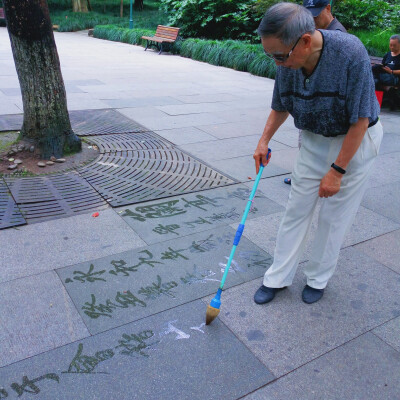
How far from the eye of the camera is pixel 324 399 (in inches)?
84.3

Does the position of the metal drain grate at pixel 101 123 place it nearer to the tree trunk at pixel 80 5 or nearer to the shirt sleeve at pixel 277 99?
the shirt sleeve at pixel 277 99

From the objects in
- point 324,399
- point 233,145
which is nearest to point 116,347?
point 324,399

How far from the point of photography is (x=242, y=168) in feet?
16.8

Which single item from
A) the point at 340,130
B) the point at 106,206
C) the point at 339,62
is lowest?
the point at 106,206

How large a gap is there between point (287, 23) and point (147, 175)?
294cm

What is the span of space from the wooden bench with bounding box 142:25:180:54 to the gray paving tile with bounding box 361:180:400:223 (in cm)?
1244

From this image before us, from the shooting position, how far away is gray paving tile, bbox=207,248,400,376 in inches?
96.0

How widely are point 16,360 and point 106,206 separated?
1914mm

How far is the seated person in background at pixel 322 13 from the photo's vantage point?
3105 millimetres

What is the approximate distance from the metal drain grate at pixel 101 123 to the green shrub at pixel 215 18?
9736 mm

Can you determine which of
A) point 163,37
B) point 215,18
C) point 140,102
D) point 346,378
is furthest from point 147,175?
point 215,18

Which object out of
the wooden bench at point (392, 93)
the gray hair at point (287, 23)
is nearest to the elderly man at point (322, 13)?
the gray hair at point (287, 23)

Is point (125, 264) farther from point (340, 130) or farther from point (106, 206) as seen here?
point (340, 130)

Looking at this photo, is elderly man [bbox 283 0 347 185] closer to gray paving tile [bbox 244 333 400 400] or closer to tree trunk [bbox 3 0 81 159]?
gray paving tile [bbox 244 333 400 400]
